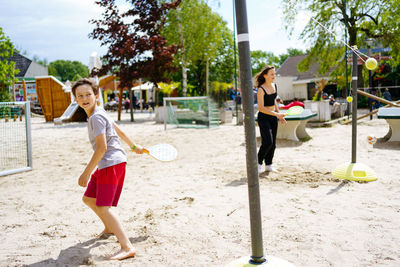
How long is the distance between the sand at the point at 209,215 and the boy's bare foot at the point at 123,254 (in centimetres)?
6

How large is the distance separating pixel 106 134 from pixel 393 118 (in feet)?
22.8

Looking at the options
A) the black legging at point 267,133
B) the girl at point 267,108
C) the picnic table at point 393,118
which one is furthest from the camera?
the picnic table at point 393,118

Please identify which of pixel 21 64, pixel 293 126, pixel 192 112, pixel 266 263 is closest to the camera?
pixel 266 263

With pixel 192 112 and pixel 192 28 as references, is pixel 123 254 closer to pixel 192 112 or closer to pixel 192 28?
pixel 192 112

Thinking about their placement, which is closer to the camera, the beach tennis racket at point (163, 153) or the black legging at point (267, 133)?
the beach tennis racket at point (163, 153)

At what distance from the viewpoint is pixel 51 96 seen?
21672 millimetres

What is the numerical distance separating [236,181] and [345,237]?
7.75 ft

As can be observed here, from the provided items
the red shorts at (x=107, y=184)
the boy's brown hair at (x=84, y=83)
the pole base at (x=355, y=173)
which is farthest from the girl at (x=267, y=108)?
the red shorts at (x=107, y=184)

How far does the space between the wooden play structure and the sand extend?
16.0 m

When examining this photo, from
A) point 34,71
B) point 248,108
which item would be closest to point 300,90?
point 248,108

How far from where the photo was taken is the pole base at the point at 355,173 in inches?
188

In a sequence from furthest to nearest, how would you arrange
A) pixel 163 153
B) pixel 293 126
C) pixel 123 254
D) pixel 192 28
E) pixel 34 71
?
pixel 34 71 → pixel 192 28 → pixel 293 126 → pixel 163 153 → pixel 123 254

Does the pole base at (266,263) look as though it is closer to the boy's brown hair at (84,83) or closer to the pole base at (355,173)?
the boy's brown hair at (84,83)

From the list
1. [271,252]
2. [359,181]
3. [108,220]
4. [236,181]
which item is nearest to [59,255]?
[108,220]
